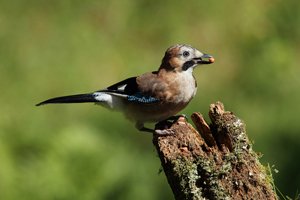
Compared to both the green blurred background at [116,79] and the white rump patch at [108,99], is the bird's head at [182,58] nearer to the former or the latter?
the white rump patch at [108,99]

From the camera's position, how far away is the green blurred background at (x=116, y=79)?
9.11 metres

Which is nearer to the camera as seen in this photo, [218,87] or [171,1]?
[218,87]

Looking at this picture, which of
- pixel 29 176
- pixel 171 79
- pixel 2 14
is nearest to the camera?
pixel 171 79

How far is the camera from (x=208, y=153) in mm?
5297

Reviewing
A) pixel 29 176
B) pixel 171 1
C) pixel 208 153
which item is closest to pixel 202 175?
pixel 208 153

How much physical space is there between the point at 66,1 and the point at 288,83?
3.63 metres

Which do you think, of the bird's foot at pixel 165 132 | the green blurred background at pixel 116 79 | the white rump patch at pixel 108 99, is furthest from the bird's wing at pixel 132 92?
the green blurred background at pixel 116 79

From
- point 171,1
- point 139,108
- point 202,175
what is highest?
point 171,1

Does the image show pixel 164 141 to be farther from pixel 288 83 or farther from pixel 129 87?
pixel 288 83

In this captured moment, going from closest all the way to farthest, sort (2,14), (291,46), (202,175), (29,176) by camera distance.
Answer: (202,175)
(29,176)
(291,46)
(2,14)

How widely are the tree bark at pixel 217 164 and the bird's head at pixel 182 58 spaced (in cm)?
155

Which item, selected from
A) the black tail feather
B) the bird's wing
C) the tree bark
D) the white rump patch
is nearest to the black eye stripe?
the bird's wing

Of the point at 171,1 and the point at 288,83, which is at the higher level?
the point at 171,1

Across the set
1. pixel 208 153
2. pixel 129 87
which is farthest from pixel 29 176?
pixel 208 153
